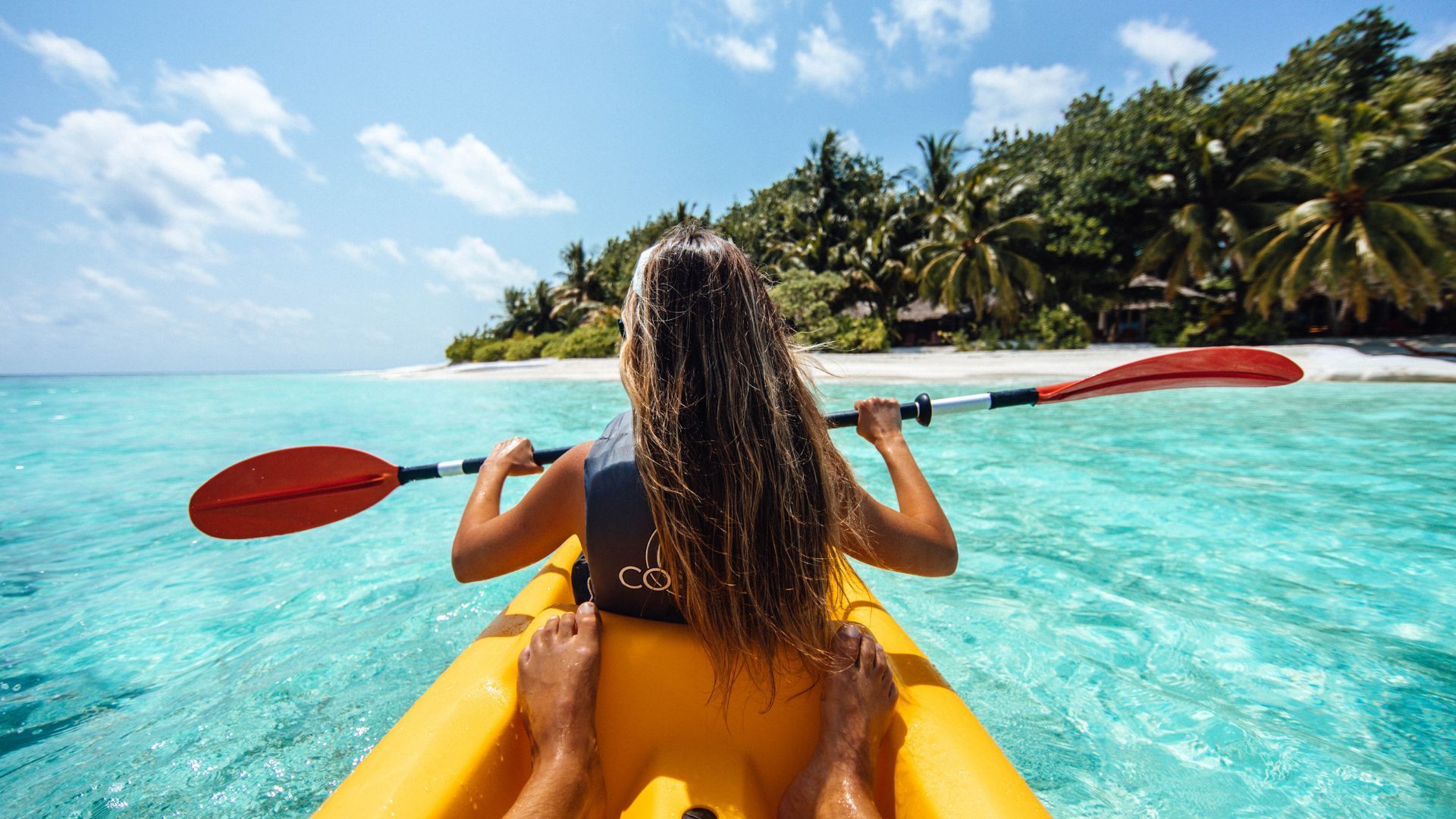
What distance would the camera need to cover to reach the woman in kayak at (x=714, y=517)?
1.12m

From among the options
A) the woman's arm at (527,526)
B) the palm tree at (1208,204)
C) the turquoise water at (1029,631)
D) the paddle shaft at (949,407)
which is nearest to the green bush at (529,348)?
the turquoise water at (1029,631)

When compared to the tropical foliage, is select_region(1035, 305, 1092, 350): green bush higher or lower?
lower

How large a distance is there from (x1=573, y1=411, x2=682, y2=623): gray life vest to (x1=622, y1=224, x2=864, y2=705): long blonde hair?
0.03 metres

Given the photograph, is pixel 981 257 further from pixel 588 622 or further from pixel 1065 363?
pixel 588 622

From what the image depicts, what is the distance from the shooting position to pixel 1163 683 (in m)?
2.27

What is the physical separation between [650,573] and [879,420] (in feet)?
2.76

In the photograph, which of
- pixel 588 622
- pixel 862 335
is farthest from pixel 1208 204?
pixel 588 622

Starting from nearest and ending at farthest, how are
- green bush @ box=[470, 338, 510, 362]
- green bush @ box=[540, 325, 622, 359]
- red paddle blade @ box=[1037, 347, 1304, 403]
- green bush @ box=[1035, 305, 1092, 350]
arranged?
1. red paddle blade @ box=[1037, 347, 1304, 403]
2. green bush @ box=[1035, 305, 1092, 350]
3. green bush @ box=[540, 325, 622, 359]
4. green bush @ box=[470, 338, 510, 362]

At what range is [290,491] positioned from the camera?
2.66m

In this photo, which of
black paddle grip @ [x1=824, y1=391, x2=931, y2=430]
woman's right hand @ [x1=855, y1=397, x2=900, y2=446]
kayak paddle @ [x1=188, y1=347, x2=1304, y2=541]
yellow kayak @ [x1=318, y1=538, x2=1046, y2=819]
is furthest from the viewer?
kayak paddle @ [x1=188, y1=347, x2=1304, y2=541]

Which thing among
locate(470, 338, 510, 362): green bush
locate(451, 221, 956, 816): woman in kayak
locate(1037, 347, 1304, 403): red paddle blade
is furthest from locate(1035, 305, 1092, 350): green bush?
locate(470, 338, 510, 362): green bush

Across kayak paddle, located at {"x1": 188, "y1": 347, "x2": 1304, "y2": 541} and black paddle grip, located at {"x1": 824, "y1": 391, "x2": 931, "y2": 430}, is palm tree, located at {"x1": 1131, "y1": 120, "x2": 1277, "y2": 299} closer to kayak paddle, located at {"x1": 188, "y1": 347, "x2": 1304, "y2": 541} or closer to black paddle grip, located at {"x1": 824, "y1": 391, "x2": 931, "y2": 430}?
kayak paddle, located at {"x1": 188, "y1": 347, "x2": 1304, "y2": 541}

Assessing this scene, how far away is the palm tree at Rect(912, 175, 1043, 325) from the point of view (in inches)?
773

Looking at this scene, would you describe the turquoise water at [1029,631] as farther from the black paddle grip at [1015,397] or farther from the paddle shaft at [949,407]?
the black paddle grip at [1015,397]
